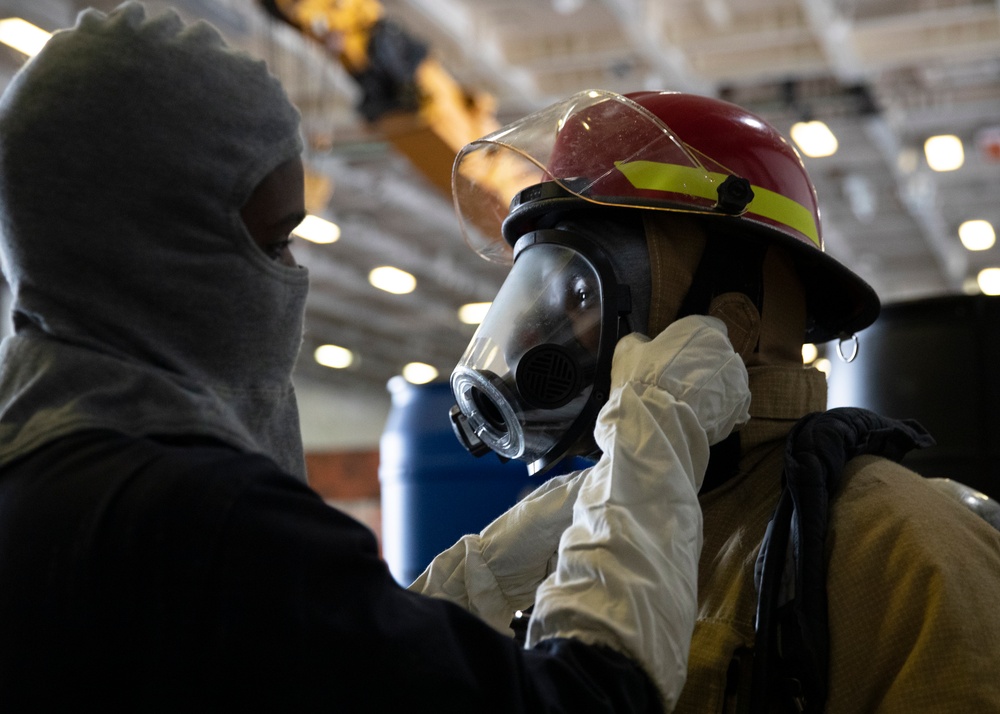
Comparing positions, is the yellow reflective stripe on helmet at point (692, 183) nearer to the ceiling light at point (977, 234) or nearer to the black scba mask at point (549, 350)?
the black scba mask at point (549, 350)

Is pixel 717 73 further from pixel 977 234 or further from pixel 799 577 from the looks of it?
pixel 799 577

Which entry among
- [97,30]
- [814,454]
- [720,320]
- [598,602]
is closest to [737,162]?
[720,320]

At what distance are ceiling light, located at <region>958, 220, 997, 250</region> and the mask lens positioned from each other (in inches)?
480

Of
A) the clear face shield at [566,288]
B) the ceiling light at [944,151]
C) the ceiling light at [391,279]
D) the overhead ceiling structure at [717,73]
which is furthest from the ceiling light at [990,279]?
the clear face shield at [566,288]

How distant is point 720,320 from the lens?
1.77 metres

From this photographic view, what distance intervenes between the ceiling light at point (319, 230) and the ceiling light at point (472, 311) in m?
5.00

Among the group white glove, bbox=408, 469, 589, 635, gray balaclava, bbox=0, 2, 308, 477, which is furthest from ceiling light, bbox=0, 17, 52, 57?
gray balaclava, bbox=0, 2, 308, 477

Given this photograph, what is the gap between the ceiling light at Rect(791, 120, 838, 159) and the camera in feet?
31.6

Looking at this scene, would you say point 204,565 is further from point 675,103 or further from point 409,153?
point 409,153

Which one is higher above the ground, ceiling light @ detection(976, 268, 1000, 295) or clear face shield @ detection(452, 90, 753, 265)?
ceiling light @ detection(976, 268, 1000, 295)

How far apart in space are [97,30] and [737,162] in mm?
1023

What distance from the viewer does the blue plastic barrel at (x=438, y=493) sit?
159 inches

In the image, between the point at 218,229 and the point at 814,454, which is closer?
the point at 218,229

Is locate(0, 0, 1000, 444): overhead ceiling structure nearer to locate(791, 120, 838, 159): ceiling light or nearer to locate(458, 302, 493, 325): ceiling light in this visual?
locate(791, 120, 838, 159): ceiling light
